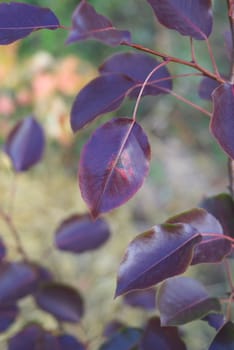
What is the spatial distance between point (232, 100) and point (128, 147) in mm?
118

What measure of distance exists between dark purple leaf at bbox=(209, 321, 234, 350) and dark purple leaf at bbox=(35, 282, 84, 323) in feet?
1.28

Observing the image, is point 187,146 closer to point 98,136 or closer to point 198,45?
point 198,45

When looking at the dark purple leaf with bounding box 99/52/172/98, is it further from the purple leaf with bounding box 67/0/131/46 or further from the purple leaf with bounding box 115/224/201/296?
the purple leaf with bounding box 115/224/201/296

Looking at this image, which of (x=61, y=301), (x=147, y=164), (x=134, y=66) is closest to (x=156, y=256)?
(x=147, y=164)

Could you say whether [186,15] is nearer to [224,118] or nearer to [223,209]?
[224,118]

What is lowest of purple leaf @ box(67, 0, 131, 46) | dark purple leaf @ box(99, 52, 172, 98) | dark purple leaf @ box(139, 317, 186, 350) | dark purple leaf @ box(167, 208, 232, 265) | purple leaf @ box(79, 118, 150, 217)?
dark purple leaf @ box(139, 317, 186, 350)

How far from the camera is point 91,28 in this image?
0.59 metres

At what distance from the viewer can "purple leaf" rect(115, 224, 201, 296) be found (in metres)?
0.55

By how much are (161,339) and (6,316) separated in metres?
0.30

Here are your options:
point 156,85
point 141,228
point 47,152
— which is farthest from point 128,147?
point 47,152

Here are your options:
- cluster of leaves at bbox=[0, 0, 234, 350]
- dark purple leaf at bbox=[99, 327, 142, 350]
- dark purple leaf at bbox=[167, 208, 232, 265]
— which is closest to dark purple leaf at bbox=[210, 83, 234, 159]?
cluster of leaves at bbox=[0, 0, 234, 350]

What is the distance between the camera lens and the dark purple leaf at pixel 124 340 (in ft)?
2.74

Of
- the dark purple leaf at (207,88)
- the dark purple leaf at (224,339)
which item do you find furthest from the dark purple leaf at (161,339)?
the dark purple leaf at (207,88)

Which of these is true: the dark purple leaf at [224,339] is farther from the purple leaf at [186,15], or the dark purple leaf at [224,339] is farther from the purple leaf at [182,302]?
the purple leaf at [186,15]
